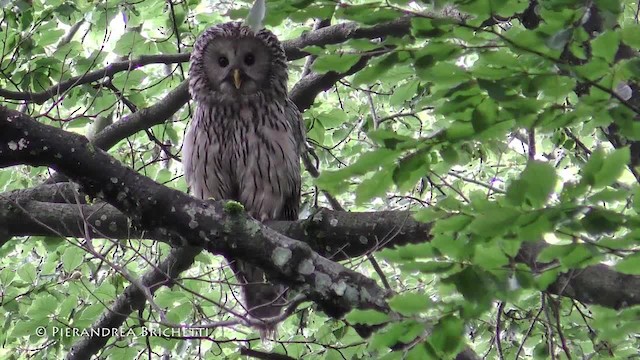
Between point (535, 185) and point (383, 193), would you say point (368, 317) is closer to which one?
point (383, 193)

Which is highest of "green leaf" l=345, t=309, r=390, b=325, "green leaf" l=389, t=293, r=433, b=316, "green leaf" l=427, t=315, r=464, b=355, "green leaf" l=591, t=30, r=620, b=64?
"green leaf" l=591, t=30, r=620, b=64

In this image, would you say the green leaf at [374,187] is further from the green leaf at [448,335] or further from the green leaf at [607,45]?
the green leaf at [607,45]

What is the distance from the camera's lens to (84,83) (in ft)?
13.6

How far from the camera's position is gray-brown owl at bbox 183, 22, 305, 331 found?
4.64 metres

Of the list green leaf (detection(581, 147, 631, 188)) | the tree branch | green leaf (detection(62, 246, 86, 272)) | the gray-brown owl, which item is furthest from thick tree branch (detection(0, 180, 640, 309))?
green leaf (detection(581, 147, 631, 188))

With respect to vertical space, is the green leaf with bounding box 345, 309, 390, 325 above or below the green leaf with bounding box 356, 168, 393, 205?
below

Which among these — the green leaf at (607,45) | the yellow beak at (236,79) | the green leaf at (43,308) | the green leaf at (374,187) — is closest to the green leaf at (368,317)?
the green leaf at (374,187)

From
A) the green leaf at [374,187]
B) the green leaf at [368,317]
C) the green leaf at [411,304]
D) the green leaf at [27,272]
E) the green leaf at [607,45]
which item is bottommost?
the green leaf at [411,304]

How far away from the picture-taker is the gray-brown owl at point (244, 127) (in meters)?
4.64

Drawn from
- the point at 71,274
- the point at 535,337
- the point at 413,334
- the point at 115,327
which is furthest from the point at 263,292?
the point at 413,334

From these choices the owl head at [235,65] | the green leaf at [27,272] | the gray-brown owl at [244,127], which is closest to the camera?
the green leaf at [27,272]

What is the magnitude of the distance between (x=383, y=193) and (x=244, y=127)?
2974 millimetres

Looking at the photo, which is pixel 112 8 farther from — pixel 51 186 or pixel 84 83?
pixel 51 186

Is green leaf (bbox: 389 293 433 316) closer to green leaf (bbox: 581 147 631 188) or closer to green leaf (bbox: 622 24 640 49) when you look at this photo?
green leaf (bbox: 581 147 631 188)
